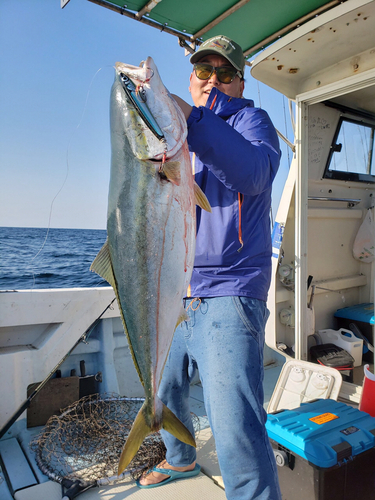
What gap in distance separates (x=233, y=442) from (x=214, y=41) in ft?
6.44

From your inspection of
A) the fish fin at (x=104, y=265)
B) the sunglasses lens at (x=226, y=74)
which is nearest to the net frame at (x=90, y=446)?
the fish fin at (x=104, y=265)

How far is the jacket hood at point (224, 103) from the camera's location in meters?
1.85

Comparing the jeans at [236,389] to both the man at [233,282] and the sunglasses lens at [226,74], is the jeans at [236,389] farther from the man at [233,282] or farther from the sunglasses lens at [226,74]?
the sunglasses lens at [226,74]

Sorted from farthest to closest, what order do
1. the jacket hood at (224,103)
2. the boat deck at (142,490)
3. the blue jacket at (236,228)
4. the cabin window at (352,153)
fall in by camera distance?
the cabin window at (352,153) < the boat deck at (142,490) < the jacket hood at (224,103) < the blue jacket at (236,228)

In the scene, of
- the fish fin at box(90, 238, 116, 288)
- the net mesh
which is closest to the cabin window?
the net mesh

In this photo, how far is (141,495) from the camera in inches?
93.8

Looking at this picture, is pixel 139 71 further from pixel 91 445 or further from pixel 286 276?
pixel 286 276

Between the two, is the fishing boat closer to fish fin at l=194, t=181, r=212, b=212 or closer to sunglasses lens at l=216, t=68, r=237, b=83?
sunglasses lens at l=216, t=68, r=237, b=83

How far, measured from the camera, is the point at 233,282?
171 cm

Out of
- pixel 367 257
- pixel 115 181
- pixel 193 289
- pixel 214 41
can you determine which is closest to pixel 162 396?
pixel 193 289

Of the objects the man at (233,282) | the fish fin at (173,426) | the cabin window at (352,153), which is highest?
the cabin window at (352,153)

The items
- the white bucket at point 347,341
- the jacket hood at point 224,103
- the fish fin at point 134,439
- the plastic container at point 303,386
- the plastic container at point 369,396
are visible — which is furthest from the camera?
the white bucket at point 347,341

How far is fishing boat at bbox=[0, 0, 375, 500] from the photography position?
301cm

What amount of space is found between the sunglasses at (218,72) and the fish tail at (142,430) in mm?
1648
